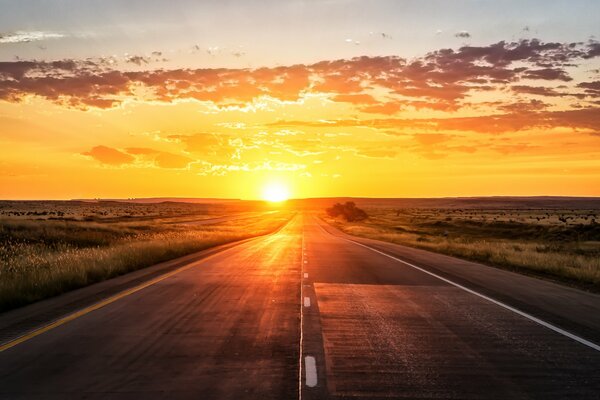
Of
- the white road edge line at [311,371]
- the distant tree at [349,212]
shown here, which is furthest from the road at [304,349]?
the distant tree at [349,212]

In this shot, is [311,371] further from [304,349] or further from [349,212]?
[349,212]

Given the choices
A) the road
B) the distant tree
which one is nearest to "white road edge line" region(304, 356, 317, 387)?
the road

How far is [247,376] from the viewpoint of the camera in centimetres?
596

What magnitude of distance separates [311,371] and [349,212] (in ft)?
394

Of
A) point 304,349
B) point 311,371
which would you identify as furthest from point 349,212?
point 311,371

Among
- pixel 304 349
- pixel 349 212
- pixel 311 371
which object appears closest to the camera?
pixel 311 371

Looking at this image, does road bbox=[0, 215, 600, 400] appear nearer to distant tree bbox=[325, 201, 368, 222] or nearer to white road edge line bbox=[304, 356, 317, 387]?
white road edge line bbox=[304, 356, 317, 387]

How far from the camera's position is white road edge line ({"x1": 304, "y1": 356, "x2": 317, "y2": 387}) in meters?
5.71

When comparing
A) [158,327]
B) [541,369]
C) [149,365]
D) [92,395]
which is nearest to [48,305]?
[158,327]

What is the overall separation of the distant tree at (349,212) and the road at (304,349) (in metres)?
108

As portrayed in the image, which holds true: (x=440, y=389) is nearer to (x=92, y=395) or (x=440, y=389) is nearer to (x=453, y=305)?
(x=92, y=395)

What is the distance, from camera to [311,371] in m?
6.14

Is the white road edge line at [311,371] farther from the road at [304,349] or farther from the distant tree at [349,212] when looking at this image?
the distant tree at [349,212]

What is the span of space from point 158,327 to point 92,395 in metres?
3.20
